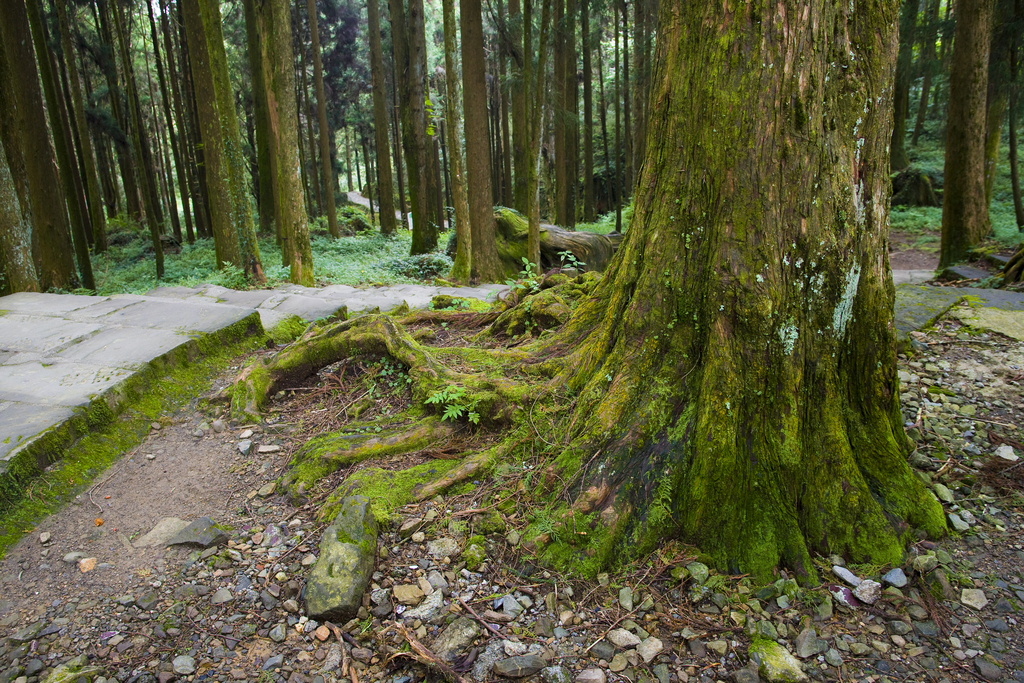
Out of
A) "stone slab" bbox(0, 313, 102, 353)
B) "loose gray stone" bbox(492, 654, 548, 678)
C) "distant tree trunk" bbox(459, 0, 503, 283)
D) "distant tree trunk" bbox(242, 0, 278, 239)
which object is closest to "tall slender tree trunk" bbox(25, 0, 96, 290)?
"distant tree trunk" bbox(242, 0, 278, 239)

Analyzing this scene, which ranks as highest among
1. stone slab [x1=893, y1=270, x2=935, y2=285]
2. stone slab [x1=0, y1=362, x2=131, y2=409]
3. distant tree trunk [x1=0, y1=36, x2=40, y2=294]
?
distant tree trunk [x1=0, y1=36, x2=40, y2=294]

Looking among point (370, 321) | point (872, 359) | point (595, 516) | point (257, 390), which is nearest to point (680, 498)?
point (595, 516)

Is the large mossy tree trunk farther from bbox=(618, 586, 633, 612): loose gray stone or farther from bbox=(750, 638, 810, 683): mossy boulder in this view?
bbox=(750, 638, 810, 683): mossy boulder

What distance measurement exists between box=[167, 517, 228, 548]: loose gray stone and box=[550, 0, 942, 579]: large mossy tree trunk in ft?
6.36

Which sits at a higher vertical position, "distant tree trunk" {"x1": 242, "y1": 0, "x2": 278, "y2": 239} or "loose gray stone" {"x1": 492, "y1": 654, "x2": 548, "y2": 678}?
"distant tree trunk" {"x1": 242, "y1": 0, "x2": 278, "y2": 239}

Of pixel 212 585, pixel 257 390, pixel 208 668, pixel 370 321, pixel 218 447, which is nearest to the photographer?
pixel 208 668

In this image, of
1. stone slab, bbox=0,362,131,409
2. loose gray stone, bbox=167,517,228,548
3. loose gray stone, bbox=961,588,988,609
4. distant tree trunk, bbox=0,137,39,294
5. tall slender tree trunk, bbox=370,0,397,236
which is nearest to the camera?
loose gray stone, bbox=961,588,988,609

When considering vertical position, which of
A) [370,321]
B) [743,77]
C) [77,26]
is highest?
[77,26]

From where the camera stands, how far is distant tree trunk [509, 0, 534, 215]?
43.8ft

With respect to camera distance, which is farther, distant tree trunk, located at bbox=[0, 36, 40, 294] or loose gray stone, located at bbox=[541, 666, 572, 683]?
distant tree trunk, located at bbox=[0, 36, 40, 294]

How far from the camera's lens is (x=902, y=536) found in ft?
8.71

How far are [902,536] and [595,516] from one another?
1474mm

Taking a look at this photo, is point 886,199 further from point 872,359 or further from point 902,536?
point 902,536

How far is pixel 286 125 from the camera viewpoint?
30.2 feet
